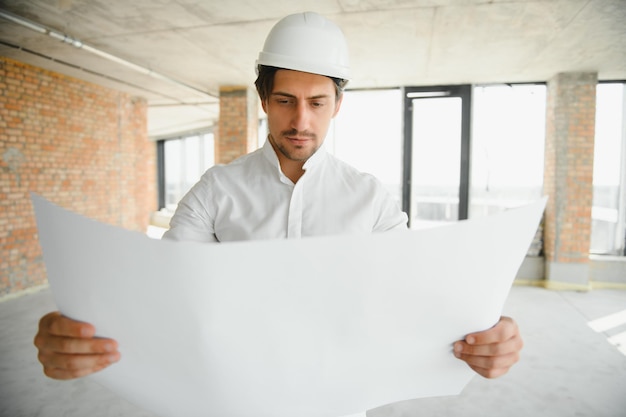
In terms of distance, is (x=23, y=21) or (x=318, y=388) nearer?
(x=318, y=388)

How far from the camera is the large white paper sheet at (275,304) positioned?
0.57 m

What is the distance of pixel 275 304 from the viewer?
593mm

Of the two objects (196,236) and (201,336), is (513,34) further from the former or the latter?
(201,336)

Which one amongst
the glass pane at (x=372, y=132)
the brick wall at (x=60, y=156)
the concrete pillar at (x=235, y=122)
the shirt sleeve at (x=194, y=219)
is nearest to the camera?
the shirt sleeve at (x=194, y=219)

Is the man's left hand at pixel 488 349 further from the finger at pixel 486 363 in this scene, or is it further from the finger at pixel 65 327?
the finger at pixel 65 327

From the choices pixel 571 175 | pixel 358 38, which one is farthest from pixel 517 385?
pixel 571 175

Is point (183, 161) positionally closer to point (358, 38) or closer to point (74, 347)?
point (358, 38)

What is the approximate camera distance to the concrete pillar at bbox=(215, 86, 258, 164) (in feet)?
22.8

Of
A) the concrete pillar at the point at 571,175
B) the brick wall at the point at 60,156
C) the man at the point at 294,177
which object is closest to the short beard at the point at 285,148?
the man at the point at 294,177

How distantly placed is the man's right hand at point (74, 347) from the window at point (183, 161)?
1252 centimetres

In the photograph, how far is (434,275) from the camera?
0.62m

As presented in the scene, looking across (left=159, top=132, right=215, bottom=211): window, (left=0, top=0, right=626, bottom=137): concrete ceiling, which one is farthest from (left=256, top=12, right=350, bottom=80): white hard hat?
(left=159, top=132, right=215, bottom=211): window

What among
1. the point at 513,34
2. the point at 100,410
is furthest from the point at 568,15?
the point at 100,410

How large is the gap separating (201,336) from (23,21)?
191 inches
